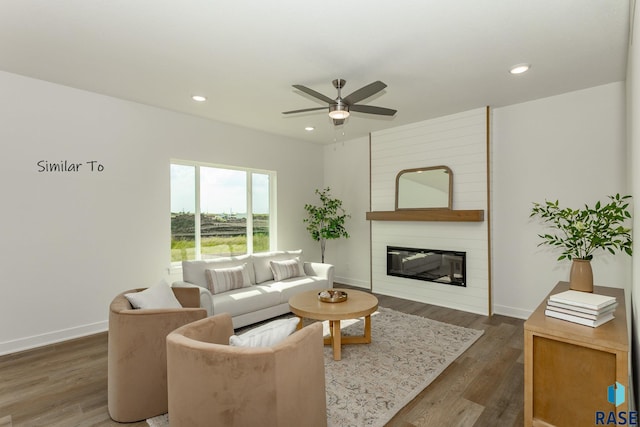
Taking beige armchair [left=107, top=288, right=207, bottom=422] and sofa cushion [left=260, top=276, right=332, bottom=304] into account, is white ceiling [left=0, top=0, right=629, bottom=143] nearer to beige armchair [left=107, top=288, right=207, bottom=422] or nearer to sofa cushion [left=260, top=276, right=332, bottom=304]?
beige armchair [left=107, top=288, right=207, bottom=422]

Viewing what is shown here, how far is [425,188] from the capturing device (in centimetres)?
483

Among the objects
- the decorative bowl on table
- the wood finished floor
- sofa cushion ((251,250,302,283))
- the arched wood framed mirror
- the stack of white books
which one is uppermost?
the arched wood framed mirror

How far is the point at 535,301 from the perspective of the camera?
13.3ft

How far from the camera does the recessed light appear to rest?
3.03m

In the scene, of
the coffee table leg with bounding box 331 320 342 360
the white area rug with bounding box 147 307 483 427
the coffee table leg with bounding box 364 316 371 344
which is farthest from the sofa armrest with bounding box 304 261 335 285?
the coffee table leg with bounding box 331 320 342 360

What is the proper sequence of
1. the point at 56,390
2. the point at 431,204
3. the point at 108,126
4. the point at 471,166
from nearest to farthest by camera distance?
the point at 56,390
the point at 108,126
the point at 471,166
the point at 431,204

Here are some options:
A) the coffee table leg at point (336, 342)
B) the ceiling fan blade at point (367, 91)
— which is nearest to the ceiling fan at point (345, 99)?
the ceiling fan blade at point (367, 91)

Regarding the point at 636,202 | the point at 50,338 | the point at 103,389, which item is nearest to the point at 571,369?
the point at 636,202

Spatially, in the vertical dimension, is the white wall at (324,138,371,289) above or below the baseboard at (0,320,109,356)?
above

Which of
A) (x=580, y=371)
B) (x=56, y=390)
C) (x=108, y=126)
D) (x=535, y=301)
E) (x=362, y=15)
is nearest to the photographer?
(x=580, y=371)

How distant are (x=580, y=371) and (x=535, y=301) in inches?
103

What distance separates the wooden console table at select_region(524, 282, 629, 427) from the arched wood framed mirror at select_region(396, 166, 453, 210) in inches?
109

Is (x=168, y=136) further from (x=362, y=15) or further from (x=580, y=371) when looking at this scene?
(x=580, y=371)

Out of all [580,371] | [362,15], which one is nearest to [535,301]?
[580,371]
